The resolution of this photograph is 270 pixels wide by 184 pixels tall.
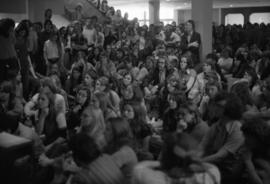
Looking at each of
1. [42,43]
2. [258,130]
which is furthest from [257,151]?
[42,43]

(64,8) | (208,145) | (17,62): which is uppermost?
(64,8)

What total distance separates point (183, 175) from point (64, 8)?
14017mm

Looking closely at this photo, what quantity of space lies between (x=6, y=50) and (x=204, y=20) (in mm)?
6011

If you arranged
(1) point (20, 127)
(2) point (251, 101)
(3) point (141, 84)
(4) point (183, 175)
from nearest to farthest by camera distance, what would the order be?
(4) point (183, 175), (1) point (20, 127), (2) point (251, 101), (3) point (141, 84)

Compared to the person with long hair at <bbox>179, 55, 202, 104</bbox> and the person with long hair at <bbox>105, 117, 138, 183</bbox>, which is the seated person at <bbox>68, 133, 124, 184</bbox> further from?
the person with long hair at <bbox>179, 55, 202, 104</bbox>

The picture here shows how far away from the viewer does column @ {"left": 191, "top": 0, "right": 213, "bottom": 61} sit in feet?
39.9

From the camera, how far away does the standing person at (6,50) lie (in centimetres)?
795

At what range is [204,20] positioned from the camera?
40.1 feet

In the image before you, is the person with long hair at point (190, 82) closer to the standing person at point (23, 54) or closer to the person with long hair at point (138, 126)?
the person with long hair at point (138, 126)

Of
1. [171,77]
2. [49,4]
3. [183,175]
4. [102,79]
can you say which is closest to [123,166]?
[183,175]

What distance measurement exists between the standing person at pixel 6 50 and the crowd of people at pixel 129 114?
0.06 feet

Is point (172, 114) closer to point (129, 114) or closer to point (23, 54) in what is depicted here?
point (129, 114)

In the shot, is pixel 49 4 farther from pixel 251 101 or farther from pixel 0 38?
pixel 251 101

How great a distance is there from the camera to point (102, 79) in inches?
285
